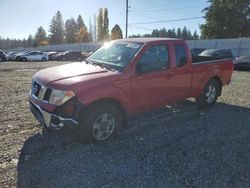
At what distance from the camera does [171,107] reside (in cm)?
741

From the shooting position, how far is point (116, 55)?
221 inches

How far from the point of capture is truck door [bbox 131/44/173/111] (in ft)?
17.3

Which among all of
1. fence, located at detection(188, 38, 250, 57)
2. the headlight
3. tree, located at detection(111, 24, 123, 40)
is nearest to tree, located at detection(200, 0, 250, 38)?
fence, located at detection(188, 38, 250, 57)

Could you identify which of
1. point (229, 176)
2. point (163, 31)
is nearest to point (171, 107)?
point (229, 176)

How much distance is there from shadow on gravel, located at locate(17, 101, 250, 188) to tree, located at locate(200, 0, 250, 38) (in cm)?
4824

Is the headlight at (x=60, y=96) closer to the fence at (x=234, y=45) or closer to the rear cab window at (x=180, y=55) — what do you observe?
the rear cab window at (x=180, y=55)

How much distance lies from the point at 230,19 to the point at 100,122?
51433 mm

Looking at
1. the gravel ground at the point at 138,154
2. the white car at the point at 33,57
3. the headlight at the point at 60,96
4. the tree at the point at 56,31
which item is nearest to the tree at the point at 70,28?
the tree at the point at 56,31

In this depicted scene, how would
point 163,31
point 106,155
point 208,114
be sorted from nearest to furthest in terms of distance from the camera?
point 106,155 < point 208,114 < point 163,31

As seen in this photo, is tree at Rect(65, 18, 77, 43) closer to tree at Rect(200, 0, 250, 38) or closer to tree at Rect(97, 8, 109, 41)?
tree at Rect(97, 8, 109, 41)

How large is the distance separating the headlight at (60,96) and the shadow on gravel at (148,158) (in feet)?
2.80

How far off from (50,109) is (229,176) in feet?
9.75

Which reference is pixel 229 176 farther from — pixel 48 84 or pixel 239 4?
pixel 239 4

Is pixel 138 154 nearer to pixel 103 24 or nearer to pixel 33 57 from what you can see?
pixel 33 57
